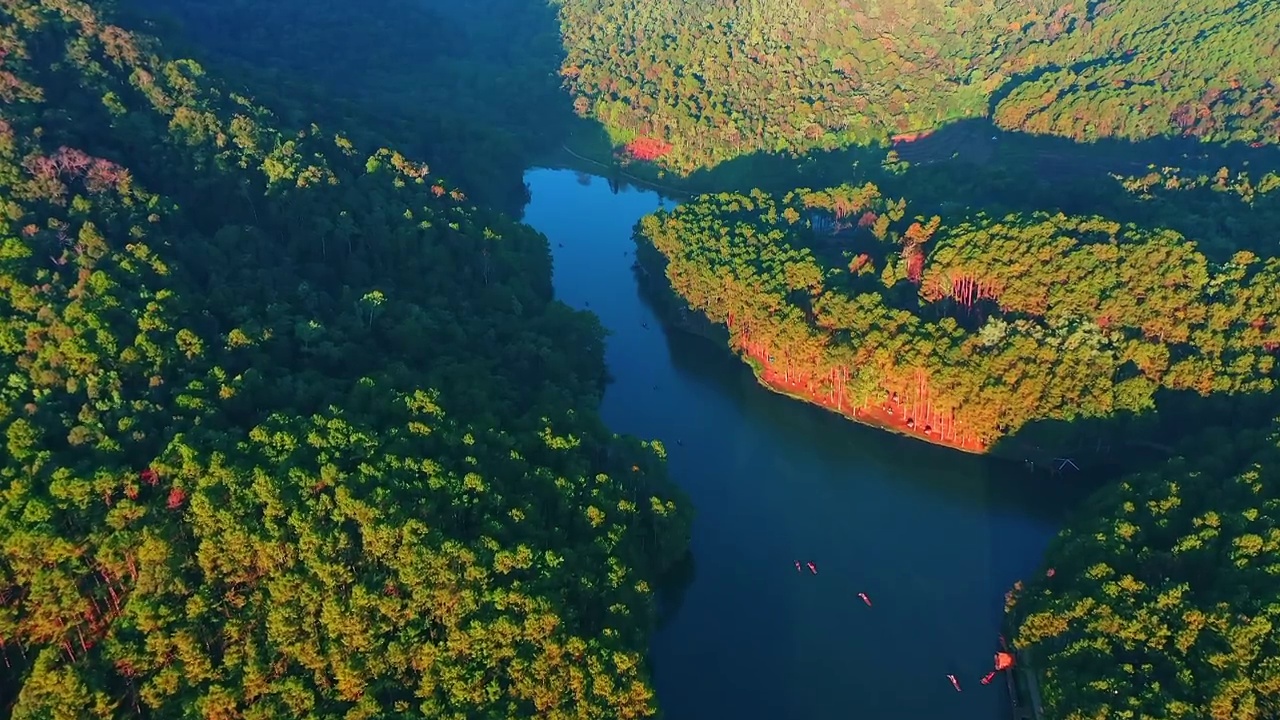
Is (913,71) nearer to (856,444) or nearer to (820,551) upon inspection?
(856,444)

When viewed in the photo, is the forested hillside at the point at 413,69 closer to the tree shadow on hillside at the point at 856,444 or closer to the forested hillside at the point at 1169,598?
the tree shadow on hillside at the point at 856,444

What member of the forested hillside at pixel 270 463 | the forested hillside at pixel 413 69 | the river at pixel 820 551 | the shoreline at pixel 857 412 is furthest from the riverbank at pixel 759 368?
the forested hillside at pixel 413 69

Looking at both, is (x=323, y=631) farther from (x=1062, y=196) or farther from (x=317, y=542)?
(x=1062, y=196)

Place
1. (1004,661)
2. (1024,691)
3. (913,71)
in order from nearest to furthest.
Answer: (1024,691), (1004,661), (913,71)

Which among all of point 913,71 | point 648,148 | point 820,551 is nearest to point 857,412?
point 820,551

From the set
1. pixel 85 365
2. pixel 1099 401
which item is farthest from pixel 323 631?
pixel 1099 401
